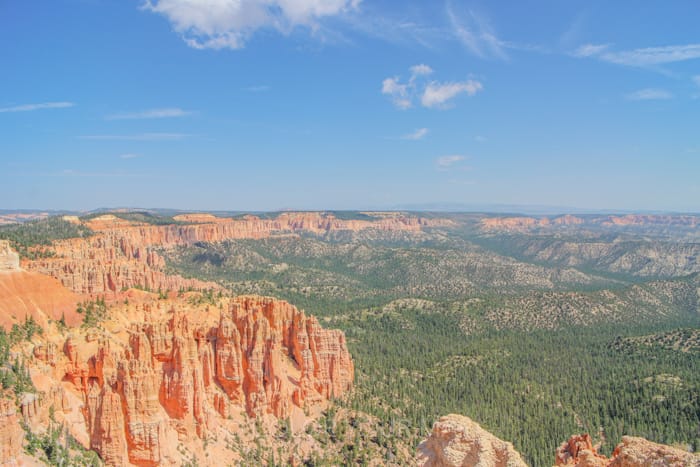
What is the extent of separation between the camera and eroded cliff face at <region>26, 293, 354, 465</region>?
47469 mm

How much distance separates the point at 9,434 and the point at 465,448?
32.1 meters

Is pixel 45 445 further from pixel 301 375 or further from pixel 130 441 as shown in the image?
pixel 301 375

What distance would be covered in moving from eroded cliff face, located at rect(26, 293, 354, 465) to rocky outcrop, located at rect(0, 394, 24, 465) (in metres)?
8.62

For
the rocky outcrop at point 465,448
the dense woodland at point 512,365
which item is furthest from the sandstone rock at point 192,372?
the rocky outcrop at point 465,448

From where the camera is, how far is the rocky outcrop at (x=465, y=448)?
2827cm

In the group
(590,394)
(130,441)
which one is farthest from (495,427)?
(130,441)

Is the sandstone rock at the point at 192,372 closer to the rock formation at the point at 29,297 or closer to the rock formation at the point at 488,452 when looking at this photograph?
the rock formation at the point at 29,297

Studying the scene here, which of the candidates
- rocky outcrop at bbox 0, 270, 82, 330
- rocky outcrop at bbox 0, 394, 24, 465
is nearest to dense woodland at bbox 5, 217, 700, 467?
rocky outcrop at bbox 0, 270, 82, 330

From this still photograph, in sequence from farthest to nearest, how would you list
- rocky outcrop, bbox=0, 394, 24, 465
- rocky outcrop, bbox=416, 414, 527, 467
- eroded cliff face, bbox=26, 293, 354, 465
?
eroded cliff face, bbox=26, 293, 354, 465
rocky outcrop, bbox=0, 394, 24, 465
rocky outcrop, bbox=416, 414, 527, 467

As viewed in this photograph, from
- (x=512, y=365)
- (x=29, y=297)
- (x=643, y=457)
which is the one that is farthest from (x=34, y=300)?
(x=512, y=365)

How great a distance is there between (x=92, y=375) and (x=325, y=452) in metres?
28.1

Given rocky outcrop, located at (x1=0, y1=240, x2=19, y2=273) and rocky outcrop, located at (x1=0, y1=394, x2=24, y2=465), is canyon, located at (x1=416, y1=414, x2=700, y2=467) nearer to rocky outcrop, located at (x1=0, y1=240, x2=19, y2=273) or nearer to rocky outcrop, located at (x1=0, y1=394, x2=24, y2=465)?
rocky outcrop, located at (x1=0, y1=394, x2=24, y2=465)

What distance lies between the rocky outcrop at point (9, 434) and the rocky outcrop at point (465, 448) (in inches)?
1153

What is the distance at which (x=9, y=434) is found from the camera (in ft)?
119
